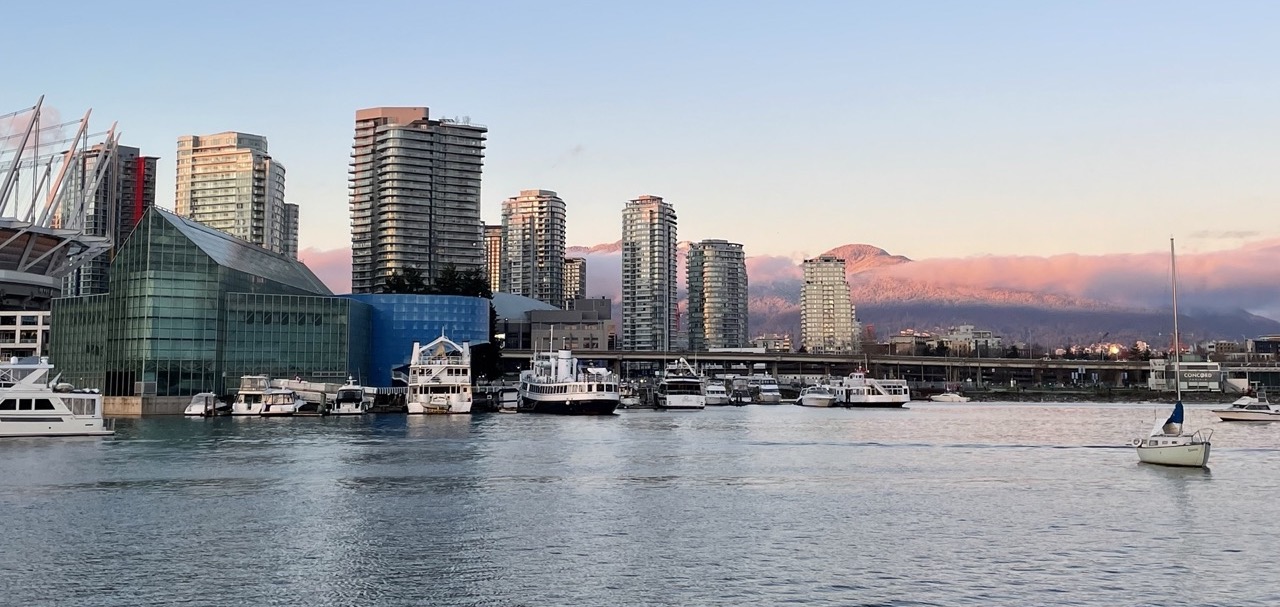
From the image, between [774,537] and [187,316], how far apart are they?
438 feet

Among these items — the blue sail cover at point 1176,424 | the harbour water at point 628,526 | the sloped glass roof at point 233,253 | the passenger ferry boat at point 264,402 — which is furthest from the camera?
the sloped glass roof at point 233,253

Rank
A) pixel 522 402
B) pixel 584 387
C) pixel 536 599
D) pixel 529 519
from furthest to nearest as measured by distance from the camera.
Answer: pixel 522 402 < pixel 584 387 < pixel 529 519 < pixel 536 599

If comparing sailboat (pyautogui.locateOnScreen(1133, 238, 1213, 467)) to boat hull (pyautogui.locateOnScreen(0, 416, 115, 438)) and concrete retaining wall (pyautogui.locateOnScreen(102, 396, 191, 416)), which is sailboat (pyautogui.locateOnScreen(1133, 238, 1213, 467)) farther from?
concrete retaining wall (pyautogui.locateOnScreen(102, 396, 191, 416))

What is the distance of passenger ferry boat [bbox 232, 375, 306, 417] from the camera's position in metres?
A: 150

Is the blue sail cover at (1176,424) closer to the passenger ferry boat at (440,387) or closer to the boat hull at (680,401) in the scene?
the passenger ferry boat at (440,387)

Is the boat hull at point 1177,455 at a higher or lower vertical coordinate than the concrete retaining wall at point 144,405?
lower

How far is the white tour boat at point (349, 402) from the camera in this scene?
15575cm

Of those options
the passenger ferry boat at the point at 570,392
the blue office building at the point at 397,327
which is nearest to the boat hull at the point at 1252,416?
the passenger ferry boat at the point at 570,392

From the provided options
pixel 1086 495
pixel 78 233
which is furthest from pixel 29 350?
pixel 1086 495

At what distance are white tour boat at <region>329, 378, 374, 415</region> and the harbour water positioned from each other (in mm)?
65121

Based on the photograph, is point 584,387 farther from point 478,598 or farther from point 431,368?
point 478,598

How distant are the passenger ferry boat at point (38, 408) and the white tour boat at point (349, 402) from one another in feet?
173

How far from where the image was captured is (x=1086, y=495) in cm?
5884

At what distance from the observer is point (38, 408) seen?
99.8 metres
